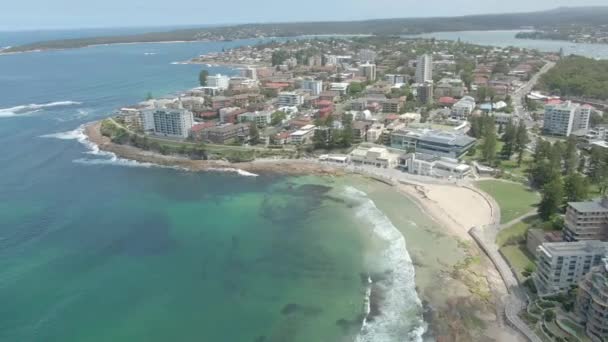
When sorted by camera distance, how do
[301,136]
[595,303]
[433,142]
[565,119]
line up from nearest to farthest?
[595,303]
[433,142]
[565,119]
[301,136]

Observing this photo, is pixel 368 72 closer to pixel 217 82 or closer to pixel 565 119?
pixel 217 82

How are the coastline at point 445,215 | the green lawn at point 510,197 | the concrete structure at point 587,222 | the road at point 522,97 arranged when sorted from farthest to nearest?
the road at point 522,97
the green lawn at point 510,197
the concrete structure at point 587,222
the coastline at point 445,215

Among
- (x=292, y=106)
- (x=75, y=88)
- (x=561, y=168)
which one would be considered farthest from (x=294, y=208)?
(x=75, y=88)

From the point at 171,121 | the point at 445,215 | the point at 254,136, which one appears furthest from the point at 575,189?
the point at 171,121

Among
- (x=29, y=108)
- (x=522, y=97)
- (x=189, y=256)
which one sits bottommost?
(x=189, y=256)

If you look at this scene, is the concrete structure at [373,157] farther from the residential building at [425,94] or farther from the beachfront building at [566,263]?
the residential building at [425,94]

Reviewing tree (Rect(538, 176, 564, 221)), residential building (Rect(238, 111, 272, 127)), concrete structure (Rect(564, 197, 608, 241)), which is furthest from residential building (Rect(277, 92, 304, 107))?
concrete structure (Rect(564, 197, 608, 241))

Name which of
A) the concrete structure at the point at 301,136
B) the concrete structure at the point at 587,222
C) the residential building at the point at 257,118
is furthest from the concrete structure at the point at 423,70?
the concrete structure at the point at 587,222
